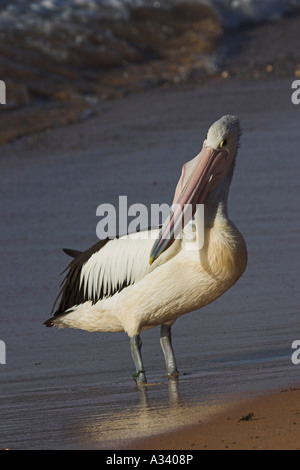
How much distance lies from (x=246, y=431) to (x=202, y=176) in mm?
1759

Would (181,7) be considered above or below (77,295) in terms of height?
above

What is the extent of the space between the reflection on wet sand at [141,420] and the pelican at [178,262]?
19.0 inches

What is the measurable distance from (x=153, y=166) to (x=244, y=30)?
8.63m

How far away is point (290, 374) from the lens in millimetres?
4816

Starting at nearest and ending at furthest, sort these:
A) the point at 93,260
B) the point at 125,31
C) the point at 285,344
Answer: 1. the point at 285,344
2. the point at 93,260
3. the point at 125,31

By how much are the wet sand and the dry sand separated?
0.01 m

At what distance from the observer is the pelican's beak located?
5004 mm

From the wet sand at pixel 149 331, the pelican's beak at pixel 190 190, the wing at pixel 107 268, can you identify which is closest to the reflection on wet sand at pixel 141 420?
the wet sand at pixel 149 331

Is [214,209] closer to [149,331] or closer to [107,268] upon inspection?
[107,268]

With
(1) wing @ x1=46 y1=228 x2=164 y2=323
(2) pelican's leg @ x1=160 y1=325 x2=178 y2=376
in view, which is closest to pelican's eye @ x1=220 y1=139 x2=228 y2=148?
(1) wing @ x1=46 y1=228 x2=164 y2=323

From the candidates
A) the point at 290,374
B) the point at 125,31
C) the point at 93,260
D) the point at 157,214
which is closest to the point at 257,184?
the point at 157,214

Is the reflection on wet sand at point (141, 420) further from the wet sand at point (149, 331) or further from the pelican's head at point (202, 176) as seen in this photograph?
the pelican's head at point (202, 176)

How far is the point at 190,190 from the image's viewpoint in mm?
5180

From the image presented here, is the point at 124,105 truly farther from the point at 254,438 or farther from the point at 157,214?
the point at 254,438
